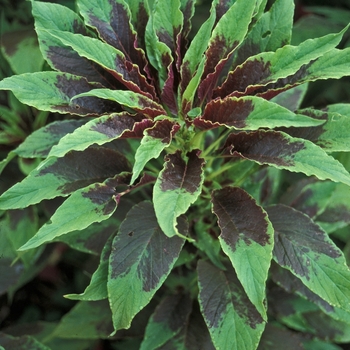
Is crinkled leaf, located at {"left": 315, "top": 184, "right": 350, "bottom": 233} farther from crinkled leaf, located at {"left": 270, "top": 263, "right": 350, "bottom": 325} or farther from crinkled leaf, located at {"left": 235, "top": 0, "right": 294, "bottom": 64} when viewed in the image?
crinkled leaf, located at {"left": 235, "top": 0, "right": 294, "bottom": 64}

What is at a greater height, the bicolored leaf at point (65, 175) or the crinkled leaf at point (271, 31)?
the crinkled leaf at point (271, 31)

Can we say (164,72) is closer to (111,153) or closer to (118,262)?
(111,153)

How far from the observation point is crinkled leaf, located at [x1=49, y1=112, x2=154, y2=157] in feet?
2.32

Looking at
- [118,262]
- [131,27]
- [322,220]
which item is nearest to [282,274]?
[322,220]

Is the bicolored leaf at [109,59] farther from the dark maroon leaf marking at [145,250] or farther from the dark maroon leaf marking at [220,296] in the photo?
the dark maroon leaf marking at [220,296]

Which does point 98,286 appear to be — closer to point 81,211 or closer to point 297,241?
point 81,211

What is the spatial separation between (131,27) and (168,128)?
212mm

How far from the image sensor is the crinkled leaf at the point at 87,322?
1.23 m

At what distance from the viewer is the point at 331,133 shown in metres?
0.86

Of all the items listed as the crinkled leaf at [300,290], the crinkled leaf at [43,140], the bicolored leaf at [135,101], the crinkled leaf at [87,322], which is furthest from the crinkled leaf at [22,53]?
the crinkled leaf at [300,290]

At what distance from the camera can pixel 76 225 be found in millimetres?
802

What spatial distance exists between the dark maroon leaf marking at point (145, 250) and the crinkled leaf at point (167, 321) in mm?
304

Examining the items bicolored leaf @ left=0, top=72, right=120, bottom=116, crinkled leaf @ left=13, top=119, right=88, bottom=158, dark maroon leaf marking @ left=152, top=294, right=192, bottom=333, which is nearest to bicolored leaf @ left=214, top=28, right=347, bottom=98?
bicolored leaf @ left=0, top=72, right=120, bottom=116

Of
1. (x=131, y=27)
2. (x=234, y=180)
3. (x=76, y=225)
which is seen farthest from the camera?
(x=234, y=180)
